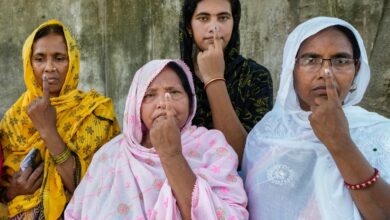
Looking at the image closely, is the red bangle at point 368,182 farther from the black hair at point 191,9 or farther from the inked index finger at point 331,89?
the black hair at point 191,9

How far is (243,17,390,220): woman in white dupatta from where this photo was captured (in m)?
1.92

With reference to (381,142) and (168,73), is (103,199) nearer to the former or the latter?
(168,73)

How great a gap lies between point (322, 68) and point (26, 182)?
1570 mm

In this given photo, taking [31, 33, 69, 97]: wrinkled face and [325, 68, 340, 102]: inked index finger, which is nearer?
[325, 68, 340, 102]: inked index finger

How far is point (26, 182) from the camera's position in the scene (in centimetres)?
263

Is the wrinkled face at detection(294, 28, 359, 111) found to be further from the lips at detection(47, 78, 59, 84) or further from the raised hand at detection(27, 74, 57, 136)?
the lips at detection(47, 78, 59, 84)

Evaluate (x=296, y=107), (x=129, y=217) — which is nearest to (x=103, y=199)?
(x=129, y=217)

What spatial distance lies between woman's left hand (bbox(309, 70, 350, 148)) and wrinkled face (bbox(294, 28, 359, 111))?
0.68 feet

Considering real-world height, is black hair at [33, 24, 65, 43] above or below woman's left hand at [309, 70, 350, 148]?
above

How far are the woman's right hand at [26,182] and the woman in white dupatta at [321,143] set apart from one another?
1068 millimetres

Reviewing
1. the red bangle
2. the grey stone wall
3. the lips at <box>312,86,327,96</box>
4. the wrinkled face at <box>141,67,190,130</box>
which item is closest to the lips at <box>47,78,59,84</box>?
the wrinkled face at <box>141,67,190,130</box>

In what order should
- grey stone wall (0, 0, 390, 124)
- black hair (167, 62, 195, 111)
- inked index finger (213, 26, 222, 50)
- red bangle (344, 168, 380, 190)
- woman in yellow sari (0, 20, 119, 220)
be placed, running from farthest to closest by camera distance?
1. grey stone wall (0, 0, 390, 124)
2. inked index finger (213, 26, 222, 50)
3. woman in yellow sari (0, 20, 119, 220)
4. black hair (167, 62, 195, 111)
5. red bangle (344, 168, 380, 190)

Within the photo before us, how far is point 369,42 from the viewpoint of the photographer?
457 cm

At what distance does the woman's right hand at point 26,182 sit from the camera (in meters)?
2.63
